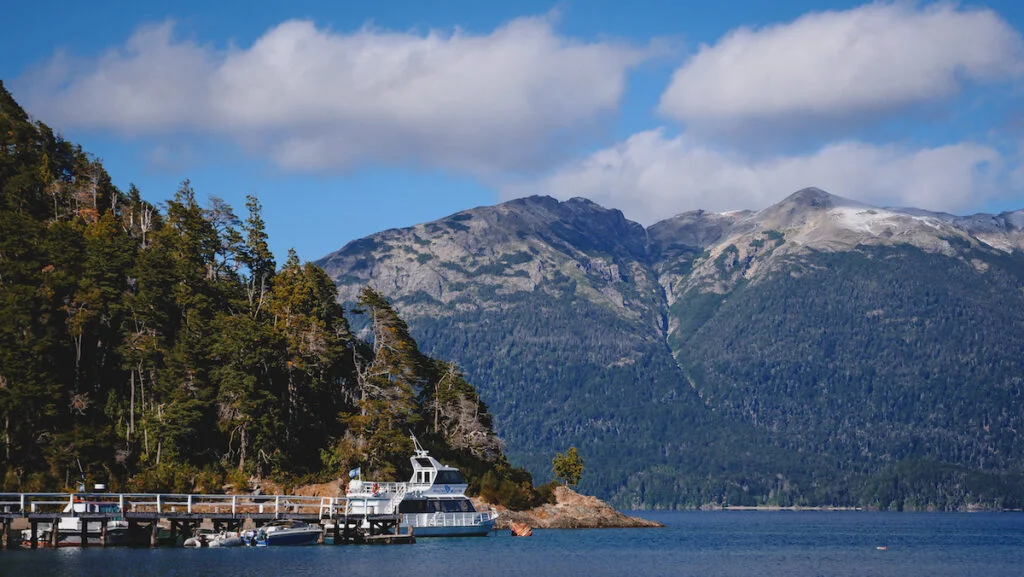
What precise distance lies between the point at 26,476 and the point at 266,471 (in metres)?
21.1

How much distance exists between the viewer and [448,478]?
109 m

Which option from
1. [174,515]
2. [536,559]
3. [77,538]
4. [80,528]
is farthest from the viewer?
[536,559]

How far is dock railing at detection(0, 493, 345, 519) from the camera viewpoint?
91125 millimetres

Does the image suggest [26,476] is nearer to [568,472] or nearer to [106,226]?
[106,226]

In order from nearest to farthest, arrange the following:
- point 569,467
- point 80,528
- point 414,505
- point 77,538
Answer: point 80,528, point 77,538, point 414,505, point 569,467

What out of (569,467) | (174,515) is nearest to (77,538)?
(174,515)

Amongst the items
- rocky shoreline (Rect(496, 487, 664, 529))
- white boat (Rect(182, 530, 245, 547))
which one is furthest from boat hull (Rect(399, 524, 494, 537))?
rocky shoreline (Rect(496, 487, 664, 529))

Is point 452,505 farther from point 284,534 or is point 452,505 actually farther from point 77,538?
point 77,538

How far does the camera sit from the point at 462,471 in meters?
133

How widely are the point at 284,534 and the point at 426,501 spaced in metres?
16.7

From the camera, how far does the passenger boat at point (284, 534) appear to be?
94500 mm

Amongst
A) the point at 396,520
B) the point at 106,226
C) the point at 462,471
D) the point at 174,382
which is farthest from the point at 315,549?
the point at 106,226

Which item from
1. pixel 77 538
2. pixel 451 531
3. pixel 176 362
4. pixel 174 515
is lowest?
pixel 451 531

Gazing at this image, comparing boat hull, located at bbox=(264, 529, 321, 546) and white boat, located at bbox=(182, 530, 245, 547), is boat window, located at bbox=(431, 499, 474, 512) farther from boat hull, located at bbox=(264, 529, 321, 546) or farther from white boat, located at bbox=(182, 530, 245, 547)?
white boat, located at bbox=(182, 530, 245, 547)
